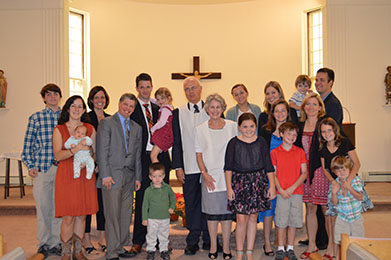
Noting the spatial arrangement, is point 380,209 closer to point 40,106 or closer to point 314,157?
point 314,157

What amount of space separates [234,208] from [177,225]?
159cm

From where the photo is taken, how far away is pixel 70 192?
12.7 feet

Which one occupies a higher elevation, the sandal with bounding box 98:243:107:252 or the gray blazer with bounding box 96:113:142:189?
the gray blazer with bounding box 96:113:142:189

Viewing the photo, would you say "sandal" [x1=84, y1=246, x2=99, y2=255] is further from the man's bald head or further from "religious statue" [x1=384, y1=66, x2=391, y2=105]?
"religious statue" [x1=384, y1=66, x2=391, y2=105]

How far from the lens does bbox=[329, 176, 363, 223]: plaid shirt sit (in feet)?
12.0

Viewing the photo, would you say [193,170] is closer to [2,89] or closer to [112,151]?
[112,151]

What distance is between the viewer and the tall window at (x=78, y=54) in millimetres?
9520

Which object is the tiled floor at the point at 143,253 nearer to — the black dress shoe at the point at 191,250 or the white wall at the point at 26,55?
the black dress shoe at the point at 191,250

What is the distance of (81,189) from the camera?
391 cm

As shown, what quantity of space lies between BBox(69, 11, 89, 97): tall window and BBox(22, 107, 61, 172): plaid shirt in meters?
5.19

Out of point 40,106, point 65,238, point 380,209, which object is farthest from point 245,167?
point 40,106

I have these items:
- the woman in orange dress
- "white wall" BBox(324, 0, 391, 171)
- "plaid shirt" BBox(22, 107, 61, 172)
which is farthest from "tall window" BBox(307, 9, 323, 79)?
the woman in orange dress

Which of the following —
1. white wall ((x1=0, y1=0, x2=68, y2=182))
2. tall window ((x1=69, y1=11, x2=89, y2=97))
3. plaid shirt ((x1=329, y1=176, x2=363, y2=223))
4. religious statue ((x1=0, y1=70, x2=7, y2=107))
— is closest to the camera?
plaid shirt ((x1=329, y1=176, x2=363, y2=223))

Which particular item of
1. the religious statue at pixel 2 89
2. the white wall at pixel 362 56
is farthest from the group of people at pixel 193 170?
the religious statue at pixel 2 89
